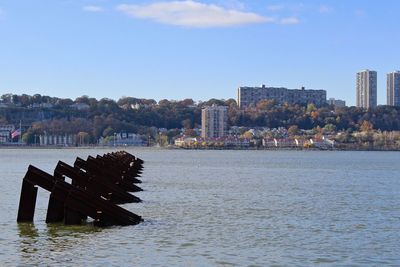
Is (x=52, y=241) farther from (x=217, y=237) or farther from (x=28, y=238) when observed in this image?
(x=217, y=237)

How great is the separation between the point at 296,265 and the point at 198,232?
264 inches

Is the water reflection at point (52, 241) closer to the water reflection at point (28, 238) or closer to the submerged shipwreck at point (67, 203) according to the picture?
the water reflection at point (28, 238)

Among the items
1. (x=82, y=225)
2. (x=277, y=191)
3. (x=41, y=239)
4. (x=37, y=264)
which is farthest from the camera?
(x=277, y=191)

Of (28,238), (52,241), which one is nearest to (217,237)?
(52,241)

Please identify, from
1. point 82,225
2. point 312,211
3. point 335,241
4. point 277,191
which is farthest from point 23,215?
point 277,191

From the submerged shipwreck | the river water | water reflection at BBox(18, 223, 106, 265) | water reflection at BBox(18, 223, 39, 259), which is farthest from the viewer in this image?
the submerged shipwreck

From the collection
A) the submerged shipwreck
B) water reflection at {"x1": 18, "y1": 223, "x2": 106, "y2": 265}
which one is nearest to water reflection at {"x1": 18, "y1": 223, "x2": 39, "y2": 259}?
water reflection at {"x1": 18, "y1": 223, "x2": 106, "y2": 265}

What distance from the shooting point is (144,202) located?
1642 inches

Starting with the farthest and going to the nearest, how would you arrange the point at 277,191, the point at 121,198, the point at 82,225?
the point at 277,191 < the point at 121,198 < the point at 82,225

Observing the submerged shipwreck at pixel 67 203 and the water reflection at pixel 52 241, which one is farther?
the submerged shipwreck at pixel 67 203

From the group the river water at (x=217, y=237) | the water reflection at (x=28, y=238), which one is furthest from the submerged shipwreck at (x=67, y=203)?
the water reflection at (x=28, y=238)

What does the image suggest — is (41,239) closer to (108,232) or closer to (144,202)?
(108,232)

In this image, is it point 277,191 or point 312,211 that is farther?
point 277,191

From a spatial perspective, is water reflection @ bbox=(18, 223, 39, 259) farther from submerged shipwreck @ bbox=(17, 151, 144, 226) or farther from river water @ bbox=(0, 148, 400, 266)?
submerged shipwreck @ bbox=(17, 151, 144, 226)
